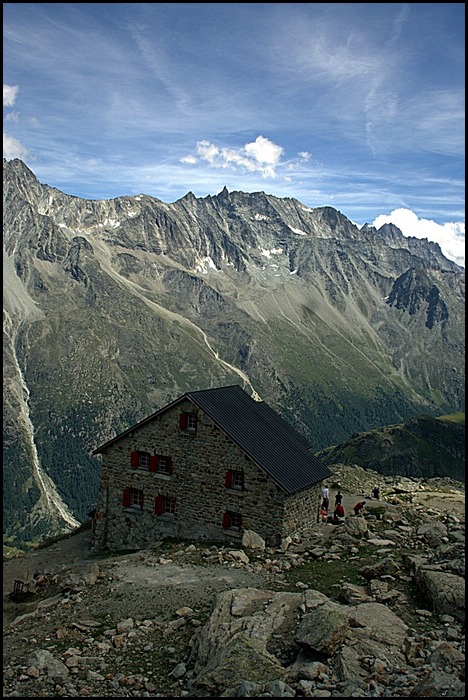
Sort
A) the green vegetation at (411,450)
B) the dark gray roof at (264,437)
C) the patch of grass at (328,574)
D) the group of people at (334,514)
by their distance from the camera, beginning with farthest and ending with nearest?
the green vegetation at (411,450), the group of people at (334,514), the dark gray roof at (264,437), the patch of grass at (328,574)

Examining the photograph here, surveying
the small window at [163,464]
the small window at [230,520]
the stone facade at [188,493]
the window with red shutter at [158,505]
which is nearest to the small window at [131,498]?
the stone facade at [188,493]

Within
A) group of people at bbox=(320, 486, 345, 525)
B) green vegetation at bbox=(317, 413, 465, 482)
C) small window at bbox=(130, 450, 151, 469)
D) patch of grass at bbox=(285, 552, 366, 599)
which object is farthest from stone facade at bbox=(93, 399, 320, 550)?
green vegetation at bbox=(317, 413, 465, 482)

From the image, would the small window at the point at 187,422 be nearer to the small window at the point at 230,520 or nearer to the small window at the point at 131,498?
the small window at the point at 230,520

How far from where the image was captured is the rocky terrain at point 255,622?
51.9 ft

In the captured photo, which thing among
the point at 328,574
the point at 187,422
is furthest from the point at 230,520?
the point at 328,574

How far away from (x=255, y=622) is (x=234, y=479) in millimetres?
17062

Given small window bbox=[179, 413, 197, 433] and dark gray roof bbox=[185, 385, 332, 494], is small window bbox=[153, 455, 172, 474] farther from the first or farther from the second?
dark gray roof bbox=[185, 385, 332, 494]

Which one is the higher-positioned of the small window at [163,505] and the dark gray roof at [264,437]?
the dark gray roof at [264,437]

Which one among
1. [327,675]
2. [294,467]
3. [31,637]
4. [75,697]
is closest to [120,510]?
[294,467]

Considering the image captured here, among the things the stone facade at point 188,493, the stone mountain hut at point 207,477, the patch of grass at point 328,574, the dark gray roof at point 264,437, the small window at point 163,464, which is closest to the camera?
the patch of grass at point 328,574

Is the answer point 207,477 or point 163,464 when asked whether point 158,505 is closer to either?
point 163,464

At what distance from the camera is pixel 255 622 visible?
19453mm

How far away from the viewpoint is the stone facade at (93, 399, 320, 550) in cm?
3512

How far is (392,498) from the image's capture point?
157 feet
